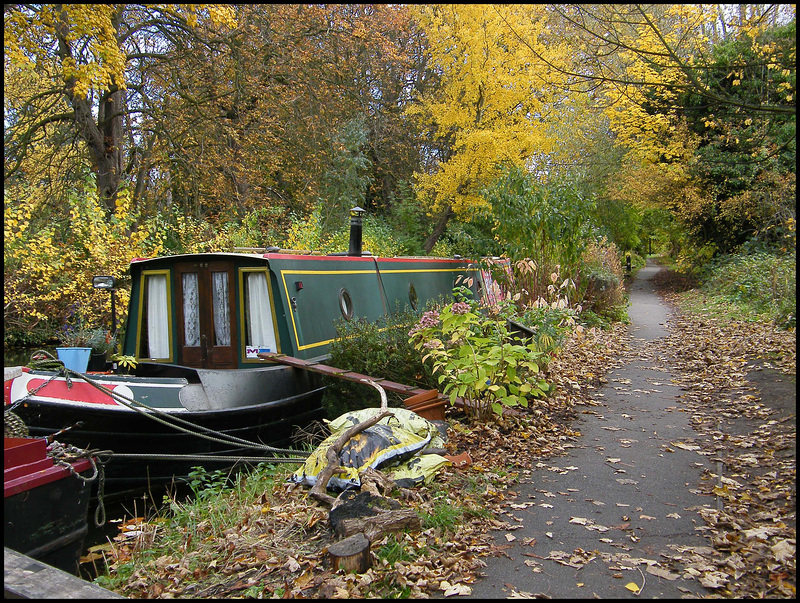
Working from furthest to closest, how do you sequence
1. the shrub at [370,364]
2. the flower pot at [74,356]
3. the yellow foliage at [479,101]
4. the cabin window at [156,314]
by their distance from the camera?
1. the yellow foliage at [479,101]
2. the cabin window at [156,314]
3. the flower pot at [74,356]
4. the shrub at [370,364]

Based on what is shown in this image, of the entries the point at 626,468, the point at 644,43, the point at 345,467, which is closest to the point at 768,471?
the point at 626,468

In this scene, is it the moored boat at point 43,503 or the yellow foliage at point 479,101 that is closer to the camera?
the moored boat at point 43,503

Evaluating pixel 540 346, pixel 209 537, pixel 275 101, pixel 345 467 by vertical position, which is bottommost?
pixel 209 537

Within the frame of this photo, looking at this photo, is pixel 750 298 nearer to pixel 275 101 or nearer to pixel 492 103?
pixel 492 103

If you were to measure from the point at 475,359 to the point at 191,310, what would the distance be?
394 centimetres

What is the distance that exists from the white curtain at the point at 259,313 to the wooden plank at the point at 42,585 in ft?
14.3

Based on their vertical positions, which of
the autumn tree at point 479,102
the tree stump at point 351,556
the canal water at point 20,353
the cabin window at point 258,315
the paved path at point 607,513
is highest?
the autumn tree at point 479,102

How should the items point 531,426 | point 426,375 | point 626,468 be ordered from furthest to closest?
point 426,375, point 531,426, point 626,468

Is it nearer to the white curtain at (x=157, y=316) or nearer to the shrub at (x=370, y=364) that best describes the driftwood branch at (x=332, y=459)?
the shrub at (x=370, y=364)

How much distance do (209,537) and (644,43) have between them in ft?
17.6

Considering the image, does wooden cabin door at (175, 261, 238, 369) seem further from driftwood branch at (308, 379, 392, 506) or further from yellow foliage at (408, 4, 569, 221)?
yellow foliage at (408, 4, 569, 221)

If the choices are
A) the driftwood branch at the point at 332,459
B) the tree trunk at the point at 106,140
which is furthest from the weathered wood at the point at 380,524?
the tree trunk at the point at 106,140

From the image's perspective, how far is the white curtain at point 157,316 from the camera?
7477 mm

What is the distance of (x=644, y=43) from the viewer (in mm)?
5254
